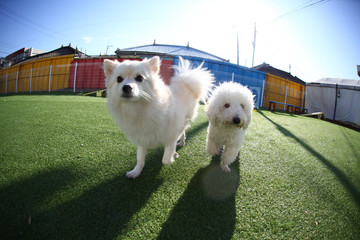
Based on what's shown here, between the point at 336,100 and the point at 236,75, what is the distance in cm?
915

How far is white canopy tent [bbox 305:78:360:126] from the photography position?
512 inches

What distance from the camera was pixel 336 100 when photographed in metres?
13.8

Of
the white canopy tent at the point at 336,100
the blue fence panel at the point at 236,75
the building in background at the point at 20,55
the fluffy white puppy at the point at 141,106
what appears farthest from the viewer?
the building in background at the point at 20,55

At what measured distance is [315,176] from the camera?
2.25 m

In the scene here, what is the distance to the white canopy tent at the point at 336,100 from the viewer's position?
13000 mm

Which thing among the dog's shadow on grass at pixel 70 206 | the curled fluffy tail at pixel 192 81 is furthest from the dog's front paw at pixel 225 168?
the curled fluffy tail at pixel 192 81

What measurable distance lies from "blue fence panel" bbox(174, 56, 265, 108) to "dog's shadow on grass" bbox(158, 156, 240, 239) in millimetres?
10936

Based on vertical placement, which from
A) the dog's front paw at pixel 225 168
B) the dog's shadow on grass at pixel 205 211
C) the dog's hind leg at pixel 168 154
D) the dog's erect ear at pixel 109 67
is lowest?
the dog's shadow on grass at pixel 205 211

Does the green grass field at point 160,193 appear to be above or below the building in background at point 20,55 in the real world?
below

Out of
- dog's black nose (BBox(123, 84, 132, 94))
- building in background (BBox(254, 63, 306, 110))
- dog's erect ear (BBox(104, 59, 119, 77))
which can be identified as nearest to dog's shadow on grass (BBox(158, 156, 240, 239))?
dog's black nose (BBox(123, 84, 132, 94))

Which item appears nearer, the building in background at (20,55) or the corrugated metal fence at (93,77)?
the corrugated metal fence at (93,77)

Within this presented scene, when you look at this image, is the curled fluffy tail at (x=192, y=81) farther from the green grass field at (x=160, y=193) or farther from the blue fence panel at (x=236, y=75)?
the blue fence panel at (x=236, y=75)

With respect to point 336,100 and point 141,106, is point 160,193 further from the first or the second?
point 336,100

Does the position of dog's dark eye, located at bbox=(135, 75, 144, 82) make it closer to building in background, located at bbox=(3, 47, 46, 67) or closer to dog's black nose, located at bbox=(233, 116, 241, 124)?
dog's black nose, located at bbox=(233, 116, 241, 124)
